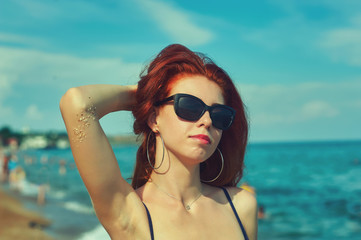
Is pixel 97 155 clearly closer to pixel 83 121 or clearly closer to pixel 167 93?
pixel 83 121

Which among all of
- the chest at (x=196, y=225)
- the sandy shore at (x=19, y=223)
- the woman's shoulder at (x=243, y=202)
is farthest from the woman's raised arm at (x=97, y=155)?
the sandy shore at (x=19, y=223)

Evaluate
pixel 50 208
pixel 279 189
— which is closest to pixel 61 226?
pixel 50 208

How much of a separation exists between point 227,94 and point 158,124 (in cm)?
47

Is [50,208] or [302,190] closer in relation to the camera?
[50,208]

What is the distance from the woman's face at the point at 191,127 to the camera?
2.16 meters

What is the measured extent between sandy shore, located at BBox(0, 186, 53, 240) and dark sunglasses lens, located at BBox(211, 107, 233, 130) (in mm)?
13169

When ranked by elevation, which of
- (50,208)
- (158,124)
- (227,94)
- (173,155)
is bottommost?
(173,155)

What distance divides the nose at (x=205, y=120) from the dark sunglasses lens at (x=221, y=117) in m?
0.03

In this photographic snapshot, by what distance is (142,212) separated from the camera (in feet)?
6.87

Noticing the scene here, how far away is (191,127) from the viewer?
2.16 metres

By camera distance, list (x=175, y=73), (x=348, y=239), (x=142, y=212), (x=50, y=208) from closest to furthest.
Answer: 1. (x=142, y=212)
2. (x=175, y=73)
3. (x=348, y=239)
4. (x=50, y=208)

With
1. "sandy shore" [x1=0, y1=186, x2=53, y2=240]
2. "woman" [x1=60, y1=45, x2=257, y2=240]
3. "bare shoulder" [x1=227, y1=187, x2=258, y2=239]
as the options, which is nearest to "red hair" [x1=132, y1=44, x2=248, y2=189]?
"woman" [x1=60, y1=45, x2=257, y2=240]

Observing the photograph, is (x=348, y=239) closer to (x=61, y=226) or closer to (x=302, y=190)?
(x=61, y=226)

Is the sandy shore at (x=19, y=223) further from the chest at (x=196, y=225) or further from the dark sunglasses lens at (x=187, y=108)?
the dark sunglasses lens at (x=187, y=108)
